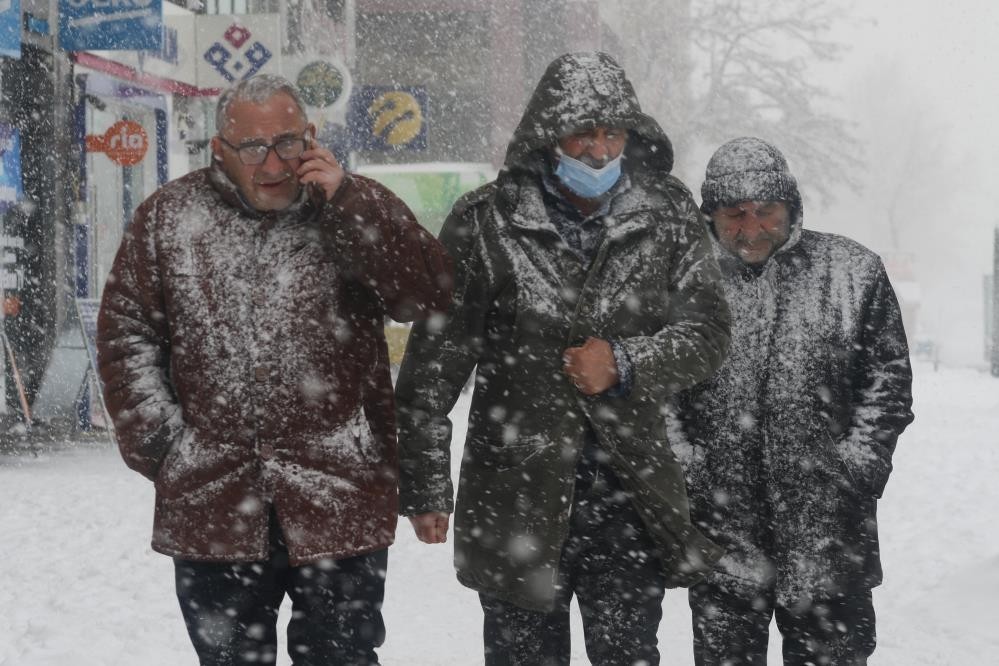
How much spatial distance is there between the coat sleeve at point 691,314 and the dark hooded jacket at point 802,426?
1.44 ft

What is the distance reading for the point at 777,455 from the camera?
415 centimetres

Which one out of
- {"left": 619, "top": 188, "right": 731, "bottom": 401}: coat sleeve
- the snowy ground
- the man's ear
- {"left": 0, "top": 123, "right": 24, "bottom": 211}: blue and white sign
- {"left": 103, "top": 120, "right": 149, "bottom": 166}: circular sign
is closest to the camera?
Answer: the man's ear

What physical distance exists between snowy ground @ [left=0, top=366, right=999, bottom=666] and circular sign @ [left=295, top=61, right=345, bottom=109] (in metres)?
7.16

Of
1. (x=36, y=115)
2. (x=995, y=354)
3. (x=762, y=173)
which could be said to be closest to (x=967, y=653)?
(x=762, y=173)

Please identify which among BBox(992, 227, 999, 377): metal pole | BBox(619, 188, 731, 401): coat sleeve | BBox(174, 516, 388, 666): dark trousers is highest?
BBox(619, 188, 731, 401): coat sleeve

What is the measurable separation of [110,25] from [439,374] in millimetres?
10744

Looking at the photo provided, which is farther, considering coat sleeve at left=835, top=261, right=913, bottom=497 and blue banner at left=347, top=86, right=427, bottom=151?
blue banner at left=347, top=86, right=427, bottom=151

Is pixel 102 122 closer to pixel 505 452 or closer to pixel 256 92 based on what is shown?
pixel 256 92

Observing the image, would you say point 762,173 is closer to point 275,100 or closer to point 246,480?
point 275,100

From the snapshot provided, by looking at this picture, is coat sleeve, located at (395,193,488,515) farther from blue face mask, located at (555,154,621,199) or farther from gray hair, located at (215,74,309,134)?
gray hair, located at (215,74,309,134)

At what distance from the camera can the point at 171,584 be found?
706 centimetres

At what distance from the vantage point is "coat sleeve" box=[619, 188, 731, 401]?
3.61 m

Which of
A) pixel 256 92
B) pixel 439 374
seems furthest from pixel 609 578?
pixel 256 92

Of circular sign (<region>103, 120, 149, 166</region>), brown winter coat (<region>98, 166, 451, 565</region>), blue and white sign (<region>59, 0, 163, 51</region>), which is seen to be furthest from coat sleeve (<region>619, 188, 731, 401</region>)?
circular sign (<region>103, 120, 149, 166</region>)
